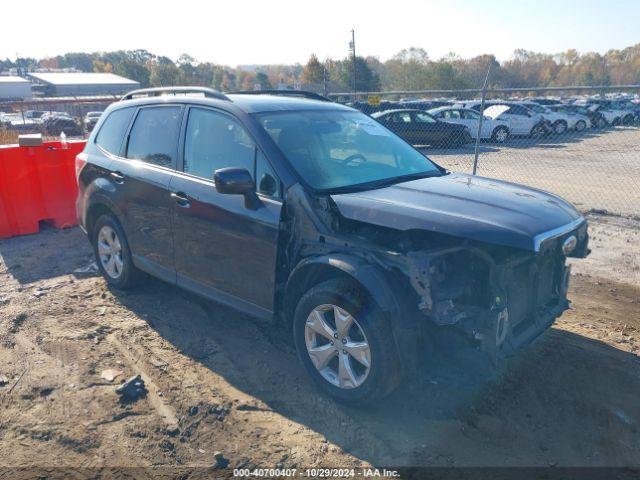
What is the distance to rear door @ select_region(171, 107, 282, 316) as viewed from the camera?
3799 millimetres

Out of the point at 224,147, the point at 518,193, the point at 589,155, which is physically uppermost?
the point at 224,147

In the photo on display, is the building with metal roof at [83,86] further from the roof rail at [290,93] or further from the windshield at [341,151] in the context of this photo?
the windshield at [341,151]

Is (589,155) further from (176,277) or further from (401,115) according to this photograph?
(176,277)

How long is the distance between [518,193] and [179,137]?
2.74 metres

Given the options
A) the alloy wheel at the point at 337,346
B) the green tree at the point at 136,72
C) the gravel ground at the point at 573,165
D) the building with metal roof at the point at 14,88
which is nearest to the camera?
the alloy wheel at the point at 337,346

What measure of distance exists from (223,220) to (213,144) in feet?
2.19

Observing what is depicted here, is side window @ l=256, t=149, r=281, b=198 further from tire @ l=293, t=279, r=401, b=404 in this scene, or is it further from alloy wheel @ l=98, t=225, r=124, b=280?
alloy wheel @ l=98, t=225, r=124, b=280

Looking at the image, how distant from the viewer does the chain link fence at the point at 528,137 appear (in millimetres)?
11008

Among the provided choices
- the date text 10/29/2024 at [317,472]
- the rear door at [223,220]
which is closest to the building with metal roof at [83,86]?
the rear door at [223,220]

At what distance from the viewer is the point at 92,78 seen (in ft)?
223

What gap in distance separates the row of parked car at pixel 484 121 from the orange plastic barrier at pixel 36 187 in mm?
11081

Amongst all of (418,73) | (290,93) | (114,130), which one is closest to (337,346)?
(290,93)

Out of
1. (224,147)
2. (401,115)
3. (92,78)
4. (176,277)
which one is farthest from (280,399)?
(92,78)

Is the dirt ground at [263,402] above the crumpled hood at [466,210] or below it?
below
